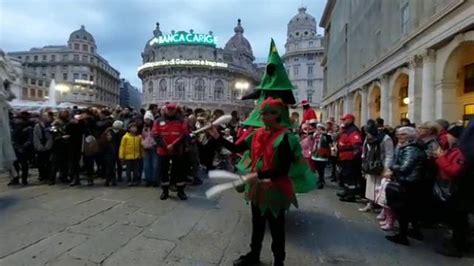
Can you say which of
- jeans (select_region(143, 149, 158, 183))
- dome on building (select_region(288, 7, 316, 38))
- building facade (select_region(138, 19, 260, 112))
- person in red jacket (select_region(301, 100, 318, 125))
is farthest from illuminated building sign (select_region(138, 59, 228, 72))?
jeans (select_region(143, 149, 158, 183))

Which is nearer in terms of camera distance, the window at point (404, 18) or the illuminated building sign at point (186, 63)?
the window at point (404, 18)

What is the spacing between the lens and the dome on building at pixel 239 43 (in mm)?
84863

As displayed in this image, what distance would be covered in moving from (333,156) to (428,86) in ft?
19.9

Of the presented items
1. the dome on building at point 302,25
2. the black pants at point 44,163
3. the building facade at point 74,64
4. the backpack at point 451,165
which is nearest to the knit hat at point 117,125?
the black pants at point 44,163

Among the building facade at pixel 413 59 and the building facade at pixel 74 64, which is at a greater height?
the building facade at pixel 74 64

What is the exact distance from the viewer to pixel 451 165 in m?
4.31

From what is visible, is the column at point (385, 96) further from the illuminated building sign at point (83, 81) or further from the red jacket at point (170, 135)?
the illuminated building sign at point (83, 81)

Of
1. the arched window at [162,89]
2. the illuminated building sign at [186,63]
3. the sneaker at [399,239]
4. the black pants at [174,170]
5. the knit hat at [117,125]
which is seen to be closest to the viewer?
the sneaker at [399,239]

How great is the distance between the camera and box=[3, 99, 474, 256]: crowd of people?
449 centimetres

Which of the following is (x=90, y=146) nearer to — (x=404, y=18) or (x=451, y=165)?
(x=451, y=165)

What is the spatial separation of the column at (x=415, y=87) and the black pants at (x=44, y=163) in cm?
1369

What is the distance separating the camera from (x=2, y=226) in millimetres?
4613

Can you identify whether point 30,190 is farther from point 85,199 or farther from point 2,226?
point 2,226

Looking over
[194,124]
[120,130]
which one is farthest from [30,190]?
[194,124]
